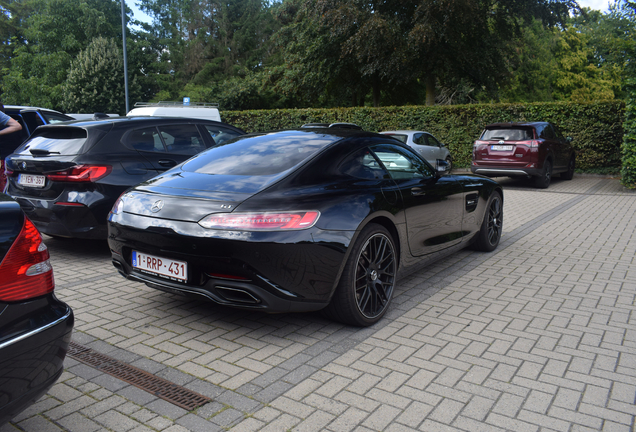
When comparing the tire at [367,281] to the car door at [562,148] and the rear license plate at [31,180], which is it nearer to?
the rear license plate at [31,180]

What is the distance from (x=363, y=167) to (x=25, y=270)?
267 cm

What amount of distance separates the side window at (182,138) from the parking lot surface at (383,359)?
5.93 ft

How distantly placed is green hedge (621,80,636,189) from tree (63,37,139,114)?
117 ft

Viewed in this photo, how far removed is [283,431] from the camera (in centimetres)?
250

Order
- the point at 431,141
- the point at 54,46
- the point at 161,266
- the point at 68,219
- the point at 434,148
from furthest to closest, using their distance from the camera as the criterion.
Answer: the point at 54,46 < the point at 431,141 < the point at 434,148 < the point at 68,219 < the point at 161,266

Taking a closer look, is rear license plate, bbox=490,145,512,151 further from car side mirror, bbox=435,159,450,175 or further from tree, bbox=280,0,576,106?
car side mirror, bbox=435,159,450,175

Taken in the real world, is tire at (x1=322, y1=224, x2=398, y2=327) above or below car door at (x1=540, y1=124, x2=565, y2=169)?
below

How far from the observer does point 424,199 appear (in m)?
4.69

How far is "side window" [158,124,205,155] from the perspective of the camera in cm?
646

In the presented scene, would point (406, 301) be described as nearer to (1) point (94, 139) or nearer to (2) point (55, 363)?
(2) point (55, 363)

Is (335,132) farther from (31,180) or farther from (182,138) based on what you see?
(31,180)

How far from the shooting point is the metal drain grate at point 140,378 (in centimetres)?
279

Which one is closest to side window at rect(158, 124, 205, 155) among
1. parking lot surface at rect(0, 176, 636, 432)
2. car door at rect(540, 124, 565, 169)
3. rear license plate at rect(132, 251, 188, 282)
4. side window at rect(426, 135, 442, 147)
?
parking lot surface at rect(0, 176, 636, 432)

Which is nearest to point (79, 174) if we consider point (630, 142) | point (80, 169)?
point (80, 169)
